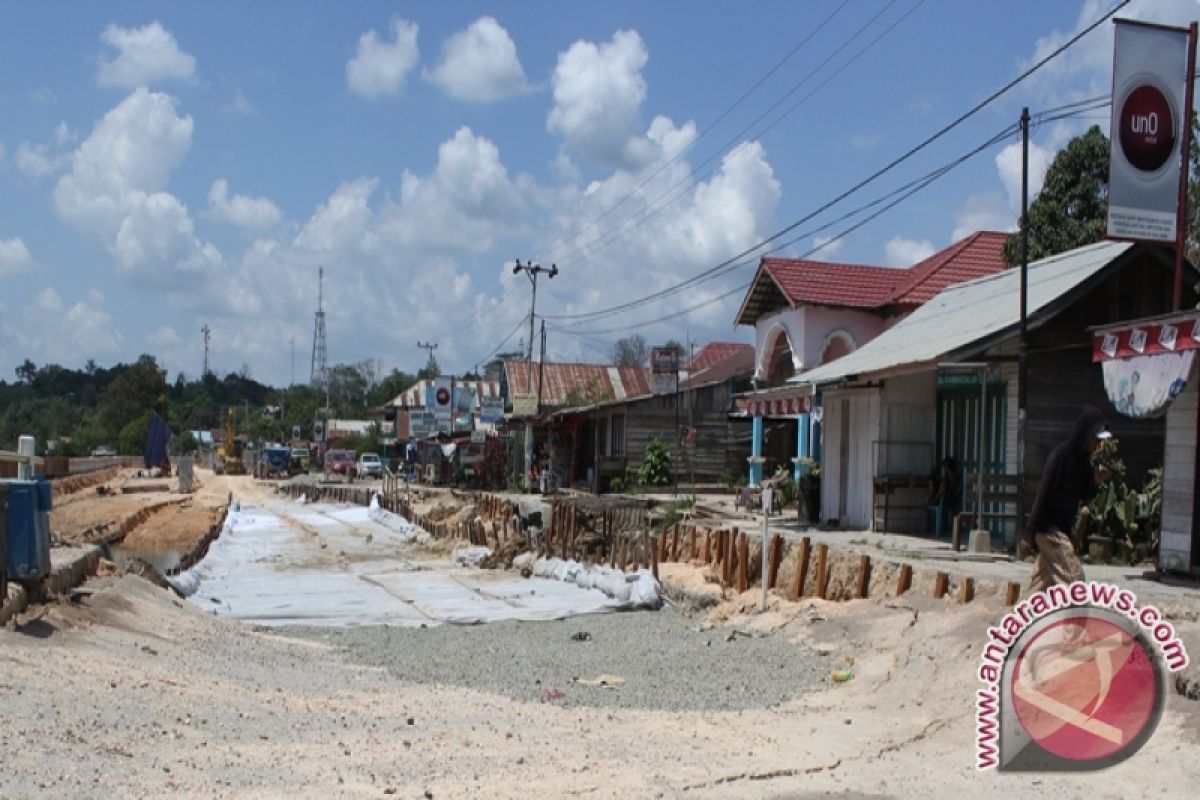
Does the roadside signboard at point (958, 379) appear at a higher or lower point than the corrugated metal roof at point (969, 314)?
lower

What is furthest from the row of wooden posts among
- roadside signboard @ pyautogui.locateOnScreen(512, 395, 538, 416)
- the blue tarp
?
the blue tarp

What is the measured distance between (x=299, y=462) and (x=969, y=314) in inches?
2699

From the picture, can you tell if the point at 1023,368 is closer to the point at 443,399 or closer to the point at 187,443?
the point at 443,399

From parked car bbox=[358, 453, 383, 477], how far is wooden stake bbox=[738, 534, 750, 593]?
179 feet

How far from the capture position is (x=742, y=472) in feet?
115

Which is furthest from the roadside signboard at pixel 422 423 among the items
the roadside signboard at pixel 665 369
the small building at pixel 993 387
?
the small building at pixel 993 387

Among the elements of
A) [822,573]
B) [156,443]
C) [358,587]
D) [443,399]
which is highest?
[443,399]

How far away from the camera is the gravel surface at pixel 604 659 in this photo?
10.2m

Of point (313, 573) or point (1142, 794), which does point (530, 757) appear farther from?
point (313, 573)

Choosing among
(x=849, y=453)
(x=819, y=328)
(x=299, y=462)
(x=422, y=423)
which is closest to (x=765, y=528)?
(x=849, y=453)

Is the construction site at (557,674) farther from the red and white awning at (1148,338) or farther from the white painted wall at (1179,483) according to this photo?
the red and white awning at (1148,338)

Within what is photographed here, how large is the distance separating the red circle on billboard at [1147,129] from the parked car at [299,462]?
71.9m

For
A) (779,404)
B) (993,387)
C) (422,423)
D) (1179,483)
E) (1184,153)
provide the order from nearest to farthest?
1. (1179,483)
2. (1184,153)
3. (993,387)
4. (779,404)
5. (422,423)

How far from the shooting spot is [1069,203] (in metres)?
24.6
